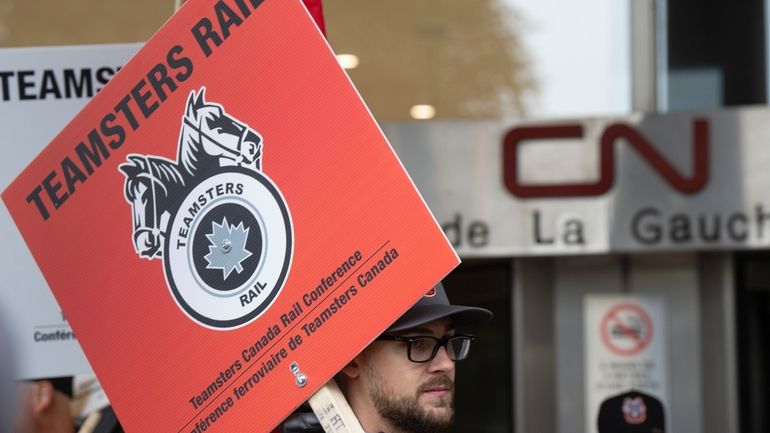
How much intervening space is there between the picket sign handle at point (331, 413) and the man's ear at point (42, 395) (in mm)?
1312

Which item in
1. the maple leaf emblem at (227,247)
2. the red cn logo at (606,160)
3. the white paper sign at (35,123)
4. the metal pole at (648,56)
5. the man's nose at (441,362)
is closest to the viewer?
the maple leaf emblem at (227,247)

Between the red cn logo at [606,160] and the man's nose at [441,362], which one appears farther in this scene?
the red cn logo at [606,160]

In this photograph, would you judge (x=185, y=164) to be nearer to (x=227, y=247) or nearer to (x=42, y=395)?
(x=227, y=247)

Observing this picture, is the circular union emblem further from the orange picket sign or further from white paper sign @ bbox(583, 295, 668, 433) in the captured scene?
white paper sign @ bbox(583, 295, 668, 433)

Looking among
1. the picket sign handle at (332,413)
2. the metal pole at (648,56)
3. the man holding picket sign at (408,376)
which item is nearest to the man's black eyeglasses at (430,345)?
the man holding picket sign at (408,376)

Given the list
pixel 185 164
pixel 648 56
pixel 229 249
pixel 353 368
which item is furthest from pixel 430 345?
pixel 648 56

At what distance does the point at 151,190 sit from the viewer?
2723 millimetres

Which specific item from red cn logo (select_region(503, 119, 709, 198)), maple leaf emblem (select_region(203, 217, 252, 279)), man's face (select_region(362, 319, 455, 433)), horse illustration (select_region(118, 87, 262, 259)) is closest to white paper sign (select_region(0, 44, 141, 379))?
horse illustration (select_region(118, 87, 262, 259))

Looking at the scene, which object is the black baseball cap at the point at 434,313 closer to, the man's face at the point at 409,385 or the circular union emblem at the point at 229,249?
the man's face at the point at 409,385

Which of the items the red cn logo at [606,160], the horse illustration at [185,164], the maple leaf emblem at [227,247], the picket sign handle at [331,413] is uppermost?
the red cn logo at [606,160]

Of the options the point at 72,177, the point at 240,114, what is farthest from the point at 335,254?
the point at 72,177

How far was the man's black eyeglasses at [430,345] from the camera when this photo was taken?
2742 mm

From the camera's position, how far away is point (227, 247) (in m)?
2.66

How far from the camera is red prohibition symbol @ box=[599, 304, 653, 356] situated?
450 inches
